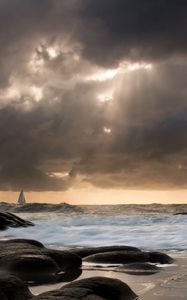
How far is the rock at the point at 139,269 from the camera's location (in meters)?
8.46

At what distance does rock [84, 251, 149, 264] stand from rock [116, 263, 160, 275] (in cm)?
32

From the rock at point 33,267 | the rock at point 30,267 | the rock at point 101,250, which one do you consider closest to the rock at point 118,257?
the rock at point 101,250

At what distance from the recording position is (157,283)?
7.26 meters

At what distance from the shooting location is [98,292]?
5.99 m

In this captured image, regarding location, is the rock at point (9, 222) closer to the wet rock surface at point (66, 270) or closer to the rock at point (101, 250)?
the wet rock surface at point (66, 270)

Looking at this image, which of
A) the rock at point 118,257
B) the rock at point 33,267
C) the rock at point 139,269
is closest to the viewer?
the rock at point 33,267

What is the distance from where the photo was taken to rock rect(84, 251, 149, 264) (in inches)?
377

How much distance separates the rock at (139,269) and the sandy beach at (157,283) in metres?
0.15

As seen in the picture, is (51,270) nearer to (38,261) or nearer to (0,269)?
(38,261)

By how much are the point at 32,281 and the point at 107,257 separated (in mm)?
2613

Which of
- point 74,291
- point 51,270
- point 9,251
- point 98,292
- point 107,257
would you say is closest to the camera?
point 74,291

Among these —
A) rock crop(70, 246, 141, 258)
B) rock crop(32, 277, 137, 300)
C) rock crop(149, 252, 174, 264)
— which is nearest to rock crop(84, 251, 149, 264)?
rock crop(149, 252, 174, 264)

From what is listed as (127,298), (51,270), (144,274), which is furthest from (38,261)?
(127,298)

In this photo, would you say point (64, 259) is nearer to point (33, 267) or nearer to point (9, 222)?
point (33, 267)
